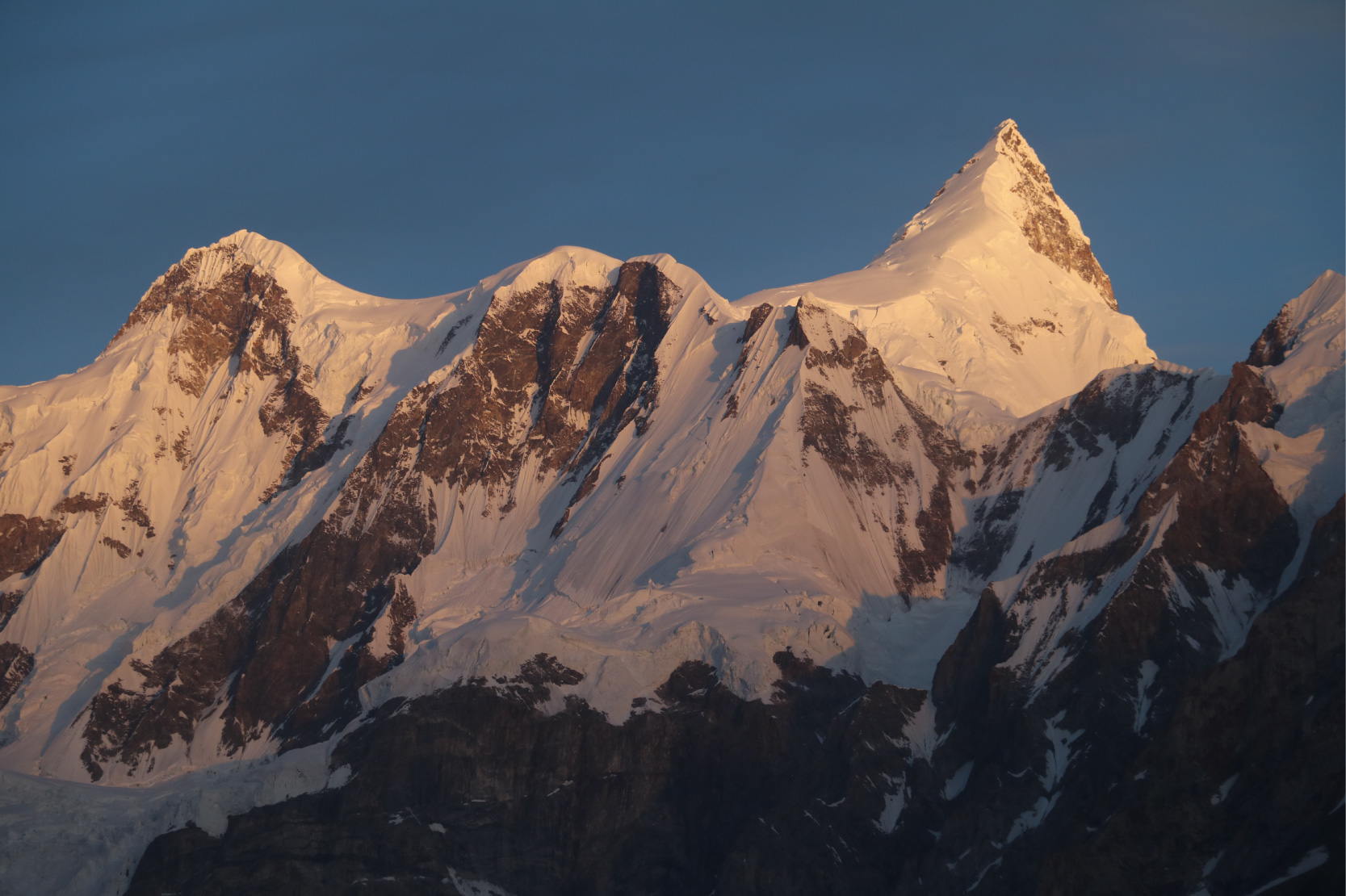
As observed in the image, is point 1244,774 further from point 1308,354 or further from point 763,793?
point 1308,354

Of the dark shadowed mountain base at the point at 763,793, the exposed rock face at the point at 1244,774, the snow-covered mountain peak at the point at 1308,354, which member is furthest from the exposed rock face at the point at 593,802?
the snow-covered mountain peak at the point at 1308,354

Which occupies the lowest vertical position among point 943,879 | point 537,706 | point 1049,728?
point 943,879

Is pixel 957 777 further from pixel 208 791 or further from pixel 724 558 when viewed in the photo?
pixel 208 791

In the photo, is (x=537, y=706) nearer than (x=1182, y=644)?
No

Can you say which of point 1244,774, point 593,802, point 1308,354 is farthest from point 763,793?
point 1308,354

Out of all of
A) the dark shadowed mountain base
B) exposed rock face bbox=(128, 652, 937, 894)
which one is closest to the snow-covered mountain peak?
the dark shadowed mountain base

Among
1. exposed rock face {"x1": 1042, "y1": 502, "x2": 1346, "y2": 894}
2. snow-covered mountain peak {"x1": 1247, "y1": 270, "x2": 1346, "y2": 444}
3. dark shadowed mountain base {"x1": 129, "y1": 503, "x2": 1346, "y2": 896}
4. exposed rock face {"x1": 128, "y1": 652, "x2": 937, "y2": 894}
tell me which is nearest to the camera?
exposed rock face {"x1": 1042, "y1": 502, "x2": 1346, "y2": 894}

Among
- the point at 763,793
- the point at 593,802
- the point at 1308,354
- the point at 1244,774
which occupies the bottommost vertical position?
the point at 1244,774

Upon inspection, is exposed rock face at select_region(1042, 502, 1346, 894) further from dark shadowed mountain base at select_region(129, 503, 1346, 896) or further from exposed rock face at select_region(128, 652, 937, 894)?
exposed rock face at select_region(128, 652, 937, 894)

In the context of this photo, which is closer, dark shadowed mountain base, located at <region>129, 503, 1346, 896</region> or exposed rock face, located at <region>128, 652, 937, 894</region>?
dark shadowed mountain base, located at <region>129, 503, 1346, 896</region>

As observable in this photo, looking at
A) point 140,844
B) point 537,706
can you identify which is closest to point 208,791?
point 140,844

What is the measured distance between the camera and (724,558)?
199625 mm

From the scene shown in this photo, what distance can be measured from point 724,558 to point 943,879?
2122 inches

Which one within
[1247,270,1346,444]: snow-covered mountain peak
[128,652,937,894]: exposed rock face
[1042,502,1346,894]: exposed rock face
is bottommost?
[1042,502,1346,894]: exposed rock face
